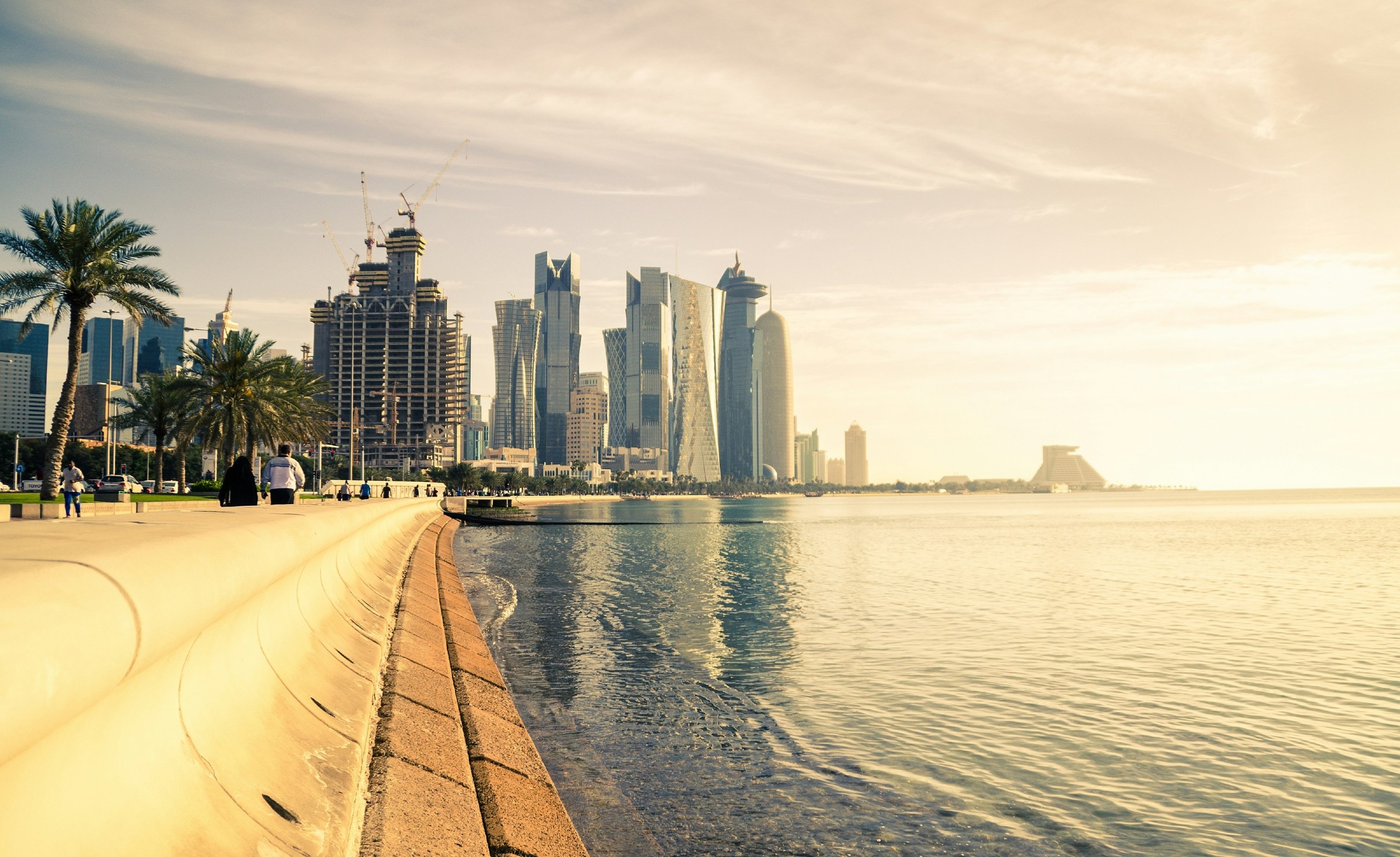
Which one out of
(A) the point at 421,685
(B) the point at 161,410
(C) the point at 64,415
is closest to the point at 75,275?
(C) the point at 64,415

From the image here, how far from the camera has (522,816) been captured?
795cm

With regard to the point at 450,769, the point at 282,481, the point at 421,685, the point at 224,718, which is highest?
the point at 282,481

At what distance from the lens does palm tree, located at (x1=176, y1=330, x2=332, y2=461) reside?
53.1 metres

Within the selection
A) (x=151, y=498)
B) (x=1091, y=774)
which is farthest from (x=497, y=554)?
(x=1091, y=774)

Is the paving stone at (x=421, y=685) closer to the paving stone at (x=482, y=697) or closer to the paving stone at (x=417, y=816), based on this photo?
the paving stone at (x=482, y=697)

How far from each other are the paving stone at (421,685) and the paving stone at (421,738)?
10.3 inches

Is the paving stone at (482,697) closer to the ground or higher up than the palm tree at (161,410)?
closer to the ground

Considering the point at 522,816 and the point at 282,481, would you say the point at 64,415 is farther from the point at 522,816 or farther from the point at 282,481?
the point at 522,816

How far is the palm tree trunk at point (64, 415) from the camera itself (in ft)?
133

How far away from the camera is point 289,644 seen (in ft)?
23.5

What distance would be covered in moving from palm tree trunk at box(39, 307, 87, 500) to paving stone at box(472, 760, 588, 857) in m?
41.1

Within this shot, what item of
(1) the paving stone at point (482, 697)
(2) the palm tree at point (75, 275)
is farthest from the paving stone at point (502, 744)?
(2) the palm tree at point (75, 275)

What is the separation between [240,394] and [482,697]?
159 feet

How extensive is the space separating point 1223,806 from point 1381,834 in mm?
1591
